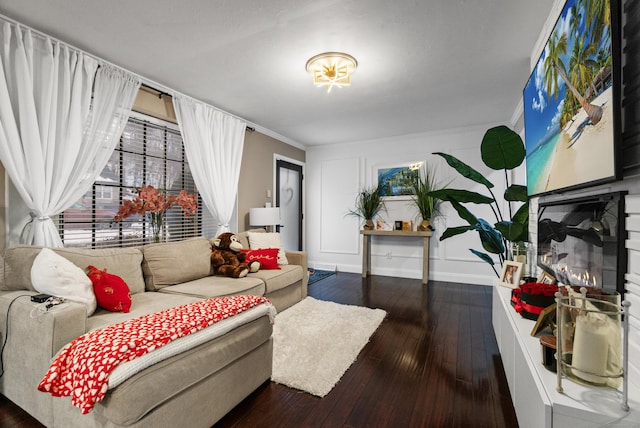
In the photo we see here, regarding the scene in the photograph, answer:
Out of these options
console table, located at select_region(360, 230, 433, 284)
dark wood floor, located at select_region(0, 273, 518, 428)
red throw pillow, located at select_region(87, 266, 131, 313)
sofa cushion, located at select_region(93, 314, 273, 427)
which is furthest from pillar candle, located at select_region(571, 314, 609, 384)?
console table, located at select_region(360, 230, 433, 284)

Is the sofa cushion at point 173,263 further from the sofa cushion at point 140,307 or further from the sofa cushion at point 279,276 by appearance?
the sofa cushion at point 279,276

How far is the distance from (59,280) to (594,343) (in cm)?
254

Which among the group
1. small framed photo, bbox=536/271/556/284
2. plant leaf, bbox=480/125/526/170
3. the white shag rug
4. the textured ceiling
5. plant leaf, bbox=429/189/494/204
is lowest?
the white shag rug

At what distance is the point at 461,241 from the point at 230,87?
13.3 feet

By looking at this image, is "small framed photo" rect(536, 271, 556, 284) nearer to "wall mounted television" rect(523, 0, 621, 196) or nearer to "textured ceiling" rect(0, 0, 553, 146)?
"wall mounted television" rect(523, 0, 621, 196)

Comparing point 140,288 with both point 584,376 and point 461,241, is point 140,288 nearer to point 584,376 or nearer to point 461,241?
point 584,376

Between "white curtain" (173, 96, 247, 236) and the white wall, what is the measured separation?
2153mm

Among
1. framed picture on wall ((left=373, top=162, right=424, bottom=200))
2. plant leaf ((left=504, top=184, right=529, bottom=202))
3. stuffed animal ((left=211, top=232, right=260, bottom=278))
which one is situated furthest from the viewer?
framed picture on wall ((left=373, top=162, right=424, bottom=200))

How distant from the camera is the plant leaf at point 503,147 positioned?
7.38ft

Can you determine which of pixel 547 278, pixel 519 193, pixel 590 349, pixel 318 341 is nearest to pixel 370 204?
pixel 519 193

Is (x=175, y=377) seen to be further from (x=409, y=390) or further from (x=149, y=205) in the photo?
(x=149, y=205)

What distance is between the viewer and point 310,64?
8.53 ft

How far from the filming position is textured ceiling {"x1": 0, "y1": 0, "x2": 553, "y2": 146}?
6.37 feet

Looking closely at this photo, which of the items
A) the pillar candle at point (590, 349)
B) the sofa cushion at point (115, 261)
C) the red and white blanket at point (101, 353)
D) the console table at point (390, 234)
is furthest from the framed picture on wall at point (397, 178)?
the red and white blanket at point (101, 353)
